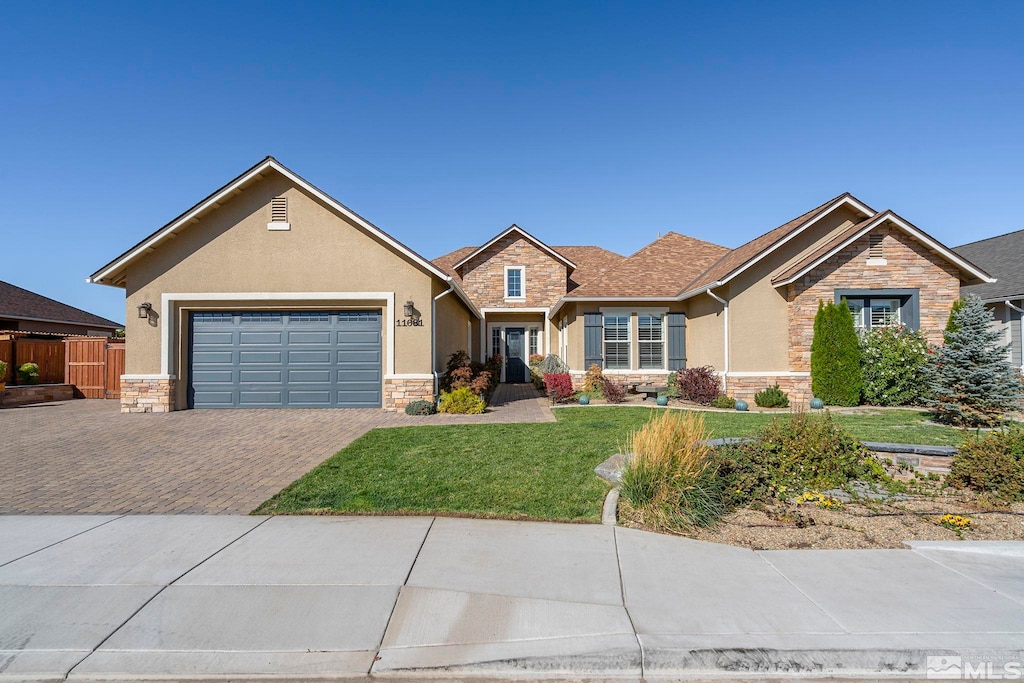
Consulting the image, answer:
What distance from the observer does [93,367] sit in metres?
17.8

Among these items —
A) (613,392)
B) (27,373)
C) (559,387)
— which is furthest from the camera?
(27,373)

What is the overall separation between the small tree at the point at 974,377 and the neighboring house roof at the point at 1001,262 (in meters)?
6.88

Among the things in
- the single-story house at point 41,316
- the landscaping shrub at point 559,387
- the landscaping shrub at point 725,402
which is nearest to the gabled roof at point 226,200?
the landscaping shrub at point 559,387

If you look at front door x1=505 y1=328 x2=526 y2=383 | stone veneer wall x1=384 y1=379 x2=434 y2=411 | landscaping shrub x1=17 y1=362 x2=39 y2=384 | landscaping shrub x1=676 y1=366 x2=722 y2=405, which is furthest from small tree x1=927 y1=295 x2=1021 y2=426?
landscaping shrub x1=17 y1=362 x2=39 y2=384

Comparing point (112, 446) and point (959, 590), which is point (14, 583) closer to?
point (112, 446)

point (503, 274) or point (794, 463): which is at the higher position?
point (503, 274)

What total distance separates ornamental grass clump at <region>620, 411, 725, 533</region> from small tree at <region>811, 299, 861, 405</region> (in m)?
9.63

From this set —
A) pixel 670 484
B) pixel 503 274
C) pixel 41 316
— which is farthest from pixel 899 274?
pixel 41 316

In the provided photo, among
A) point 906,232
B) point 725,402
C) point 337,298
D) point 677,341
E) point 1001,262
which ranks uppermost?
point 1001,262

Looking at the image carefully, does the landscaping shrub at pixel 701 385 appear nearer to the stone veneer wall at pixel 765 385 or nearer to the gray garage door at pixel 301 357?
the stone veneer wall at pixel 765 385

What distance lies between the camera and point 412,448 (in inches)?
334

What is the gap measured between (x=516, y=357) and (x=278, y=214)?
43.1 ft

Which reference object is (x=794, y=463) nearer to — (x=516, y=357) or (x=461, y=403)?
(x=461, y=403)

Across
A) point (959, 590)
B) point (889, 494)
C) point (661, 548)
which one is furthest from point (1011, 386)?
point (661, 548)
